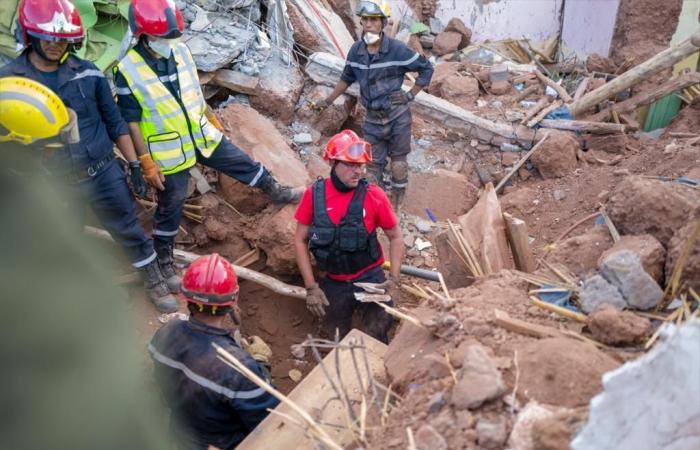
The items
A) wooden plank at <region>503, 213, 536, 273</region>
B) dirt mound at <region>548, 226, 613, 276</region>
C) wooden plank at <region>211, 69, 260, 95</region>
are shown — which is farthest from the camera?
wooden plank at <region>211, 69, 260, 95</region>

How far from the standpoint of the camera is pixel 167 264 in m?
5.07

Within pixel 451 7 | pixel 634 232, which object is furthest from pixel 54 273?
pixel 451 7

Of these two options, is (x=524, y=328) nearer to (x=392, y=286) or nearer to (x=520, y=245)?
(x=520, y=245)

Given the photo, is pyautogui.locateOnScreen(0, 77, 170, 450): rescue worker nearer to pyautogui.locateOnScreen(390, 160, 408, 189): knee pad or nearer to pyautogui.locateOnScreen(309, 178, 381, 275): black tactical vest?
pyautogui.locateOnScreen(309, 178, 381, 275): black tactical vest

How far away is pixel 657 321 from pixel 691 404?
70 cm

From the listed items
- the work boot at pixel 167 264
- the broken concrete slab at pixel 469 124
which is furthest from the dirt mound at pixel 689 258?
the broken concrete slab at pixel 469 124

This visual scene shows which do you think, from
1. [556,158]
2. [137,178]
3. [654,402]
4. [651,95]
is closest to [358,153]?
[137,178]

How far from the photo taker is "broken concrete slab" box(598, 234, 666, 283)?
8.93ft

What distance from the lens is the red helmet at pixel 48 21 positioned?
3773 millimetres

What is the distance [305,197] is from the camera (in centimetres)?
441

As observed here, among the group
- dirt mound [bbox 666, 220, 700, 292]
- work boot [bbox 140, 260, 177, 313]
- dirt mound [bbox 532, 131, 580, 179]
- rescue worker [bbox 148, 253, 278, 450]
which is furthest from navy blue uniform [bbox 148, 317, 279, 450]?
dirt mound [bbox 532, 131, 580, 179]

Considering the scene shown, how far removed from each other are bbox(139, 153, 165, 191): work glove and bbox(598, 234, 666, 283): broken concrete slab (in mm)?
3093

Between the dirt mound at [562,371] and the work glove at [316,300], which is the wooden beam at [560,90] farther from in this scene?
the dirt mound at [562,371]

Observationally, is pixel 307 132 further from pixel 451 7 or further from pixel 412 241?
pixel 451 7
